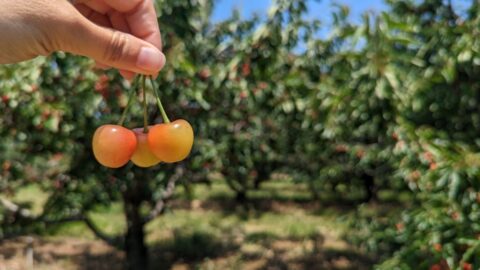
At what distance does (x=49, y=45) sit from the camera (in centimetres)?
141

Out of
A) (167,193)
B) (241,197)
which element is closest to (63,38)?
(167,193)

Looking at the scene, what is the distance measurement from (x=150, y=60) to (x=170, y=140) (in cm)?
21

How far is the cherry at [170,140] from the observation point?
138 cm

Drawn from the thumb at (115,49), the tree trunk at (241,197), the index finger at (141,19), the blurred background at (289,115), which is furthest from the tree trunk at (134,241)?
the tree trunk at (241,197)

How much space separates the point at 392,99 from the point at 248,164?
6.63 ft

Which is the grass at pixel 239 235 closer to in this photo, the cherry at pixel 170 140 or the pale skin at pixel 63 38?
the cherry at pixel 170 140

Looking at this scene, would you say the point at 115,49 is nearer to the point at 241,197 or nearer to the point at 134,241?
the point at 134,241

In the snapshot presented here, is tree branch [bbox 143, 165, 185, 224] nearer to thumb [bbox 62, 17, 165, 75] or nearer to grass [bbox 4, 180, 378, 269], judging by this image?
grass [bbox 4, 180, 378, 269]

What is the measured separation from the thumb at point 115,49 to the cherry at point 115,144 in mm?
168

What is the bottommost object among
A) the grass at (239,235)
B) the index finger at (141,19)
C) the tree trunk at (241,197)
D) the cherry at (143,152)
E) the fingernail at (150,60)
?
the grass at (239,235)

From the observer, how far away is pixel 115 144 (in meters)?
1.38

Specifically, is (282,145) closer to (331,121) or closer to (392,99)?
(331,121)

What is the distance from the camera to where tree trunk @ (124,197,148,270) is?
21.4 ft

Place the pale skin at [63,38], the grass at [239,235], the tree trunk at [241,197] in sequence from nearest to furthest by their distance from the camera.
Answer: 1. the pale skin at [63,38]
2. the grass at [239,235]
3. the tree trunk at [241,197]
